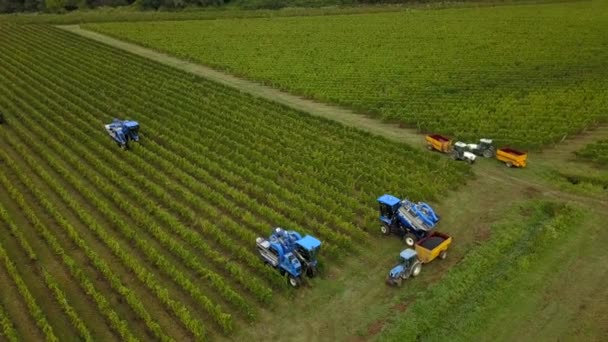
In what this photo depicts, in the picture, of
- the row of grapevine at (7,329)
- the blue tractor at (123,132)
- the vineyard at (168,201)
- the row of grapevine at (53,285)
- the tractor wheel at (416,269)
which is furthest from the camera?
the blue tractor at (123,132)

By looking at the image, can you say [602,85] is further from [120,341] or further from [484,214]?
[120,341]

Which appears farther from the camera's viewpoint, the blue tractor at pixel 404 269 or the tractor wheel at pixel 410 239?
the tractor wheel at pixel 410 239

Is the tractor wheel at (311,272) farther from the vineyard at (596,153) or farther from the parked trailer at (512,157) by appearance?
the vineyard at (596,153)

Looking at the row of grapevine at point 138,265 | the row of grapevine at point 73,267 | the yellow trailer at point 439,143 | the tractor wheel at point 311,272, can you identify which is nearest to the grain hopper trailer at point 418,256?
the tractor wheel at point 311,272

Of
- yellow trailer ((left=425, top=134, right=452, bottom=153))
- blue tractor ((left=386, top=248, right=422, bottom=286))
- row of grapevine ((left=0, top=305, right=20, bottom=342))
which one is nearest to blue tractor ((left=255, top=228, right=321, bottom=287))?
blue tractor ((left=386, top=248, right=422, bottom=286))

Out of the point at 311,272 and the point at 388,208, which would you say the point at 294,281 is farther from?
the point at 388,208

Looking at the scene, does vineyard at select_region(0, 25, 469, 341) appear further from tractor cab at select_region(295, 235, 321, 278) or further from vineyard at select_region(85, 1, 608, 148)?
vineyard at select_region(85, 1, 608, 148)

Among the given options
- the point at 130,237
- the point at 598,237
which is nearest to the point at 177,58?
the point at 130,237
